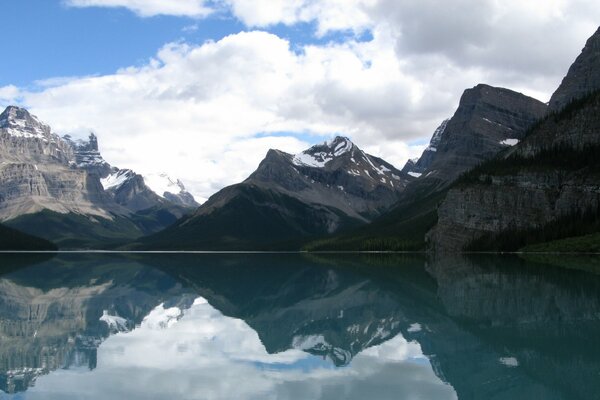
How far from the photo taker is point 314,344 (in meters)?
40.9

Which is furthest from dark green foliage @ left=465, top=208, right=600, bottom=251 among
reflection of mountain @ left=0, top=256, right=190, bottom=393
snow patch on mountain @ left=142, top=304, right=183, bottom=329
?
snow patch on mountain @ left=142, top=304, right=183, bottom=329

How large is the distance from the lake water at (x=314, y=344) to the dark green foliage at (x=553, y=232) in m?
99.8

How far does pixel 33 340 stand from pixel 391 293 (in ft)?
129

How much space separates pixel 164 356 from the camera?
36.2 metres

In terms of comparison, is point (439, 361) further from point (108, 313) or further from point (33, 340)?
point (108, 313)

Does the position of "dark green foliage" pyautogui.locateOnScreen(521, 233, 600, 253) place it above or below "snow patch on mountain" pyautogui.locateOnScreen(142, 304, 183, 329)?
above

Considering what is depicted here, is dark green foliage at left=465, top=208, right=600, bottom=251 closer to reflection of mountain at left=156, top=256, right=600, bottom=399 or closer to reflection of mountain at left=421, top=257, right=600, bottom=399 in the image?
reflection of mountain at left=156, top=256, right=600, bottom=399

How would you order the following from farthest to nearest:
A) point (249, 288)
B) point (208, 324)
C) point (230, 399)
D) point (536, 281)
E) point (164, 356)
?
point (249, 288), point (536, 281), point (208, 324), point (164, 356), point (230, 399)

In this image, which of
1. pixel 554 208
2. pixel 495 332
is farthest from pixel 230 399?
pixel 554 208

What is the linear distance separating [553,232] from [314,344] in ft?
489

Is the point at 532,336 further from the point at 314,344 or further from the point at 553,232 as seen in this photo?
the point at 553,232

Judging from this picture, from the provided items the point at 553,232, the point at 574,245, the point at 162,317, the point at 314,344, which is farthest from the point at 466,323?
the point at 553,232

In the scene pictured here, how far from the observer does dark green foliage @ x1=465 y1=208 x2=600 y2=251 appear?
16612cm

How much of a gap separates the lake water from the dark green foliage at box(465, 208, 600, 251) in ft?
327
